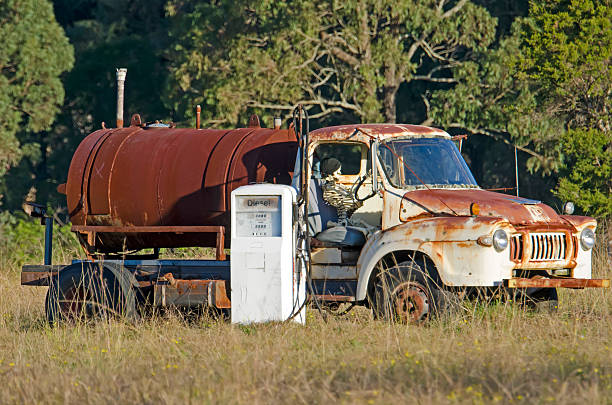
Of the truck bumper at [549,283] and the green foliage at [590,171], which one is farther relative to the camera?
the green foliage at [590,171]

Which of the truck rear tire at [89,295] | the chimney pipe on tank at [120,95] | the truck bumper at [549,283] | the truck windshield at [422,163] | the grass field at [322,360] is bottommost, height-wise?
the grass field at [322,360]

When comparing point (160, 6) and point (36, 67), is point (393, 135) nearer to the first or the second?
point (36, 67)

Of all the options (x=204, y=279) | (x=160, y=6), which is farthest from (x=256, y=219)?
(x=160, y=6)

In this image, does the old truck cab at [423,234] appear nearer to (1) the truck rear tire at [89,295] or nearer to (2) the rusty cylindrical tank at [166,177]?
(2) the rusty cylindrical tank at [166,177]

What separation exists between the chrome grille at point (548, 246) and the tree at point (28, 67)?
2113cm

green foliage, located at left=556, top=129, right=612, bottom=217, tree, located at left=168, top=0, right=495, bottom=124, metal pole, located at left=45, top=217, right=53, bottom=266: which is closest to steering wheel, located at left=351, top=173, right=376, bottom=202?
metal pole, located at left=45, top=217, right=53, bottom=266

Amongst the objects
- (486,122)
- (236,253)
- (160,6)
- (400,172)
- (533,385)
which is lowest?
(533,385)

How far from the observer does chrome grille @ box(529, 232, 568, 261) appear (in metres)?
9.32

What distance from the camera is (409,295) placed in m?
9.49

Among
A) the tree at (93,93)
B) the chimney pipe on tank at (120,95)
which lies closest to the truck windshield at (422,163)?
the chimney pipe on tank at (120,95)

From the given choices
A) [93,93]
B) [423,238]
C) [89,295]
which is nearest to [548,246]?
[423,238]

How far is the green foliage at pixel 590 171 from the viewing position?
17.7 meters

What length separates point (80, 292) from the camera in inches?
404

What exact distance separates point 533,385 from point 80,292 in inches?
217
